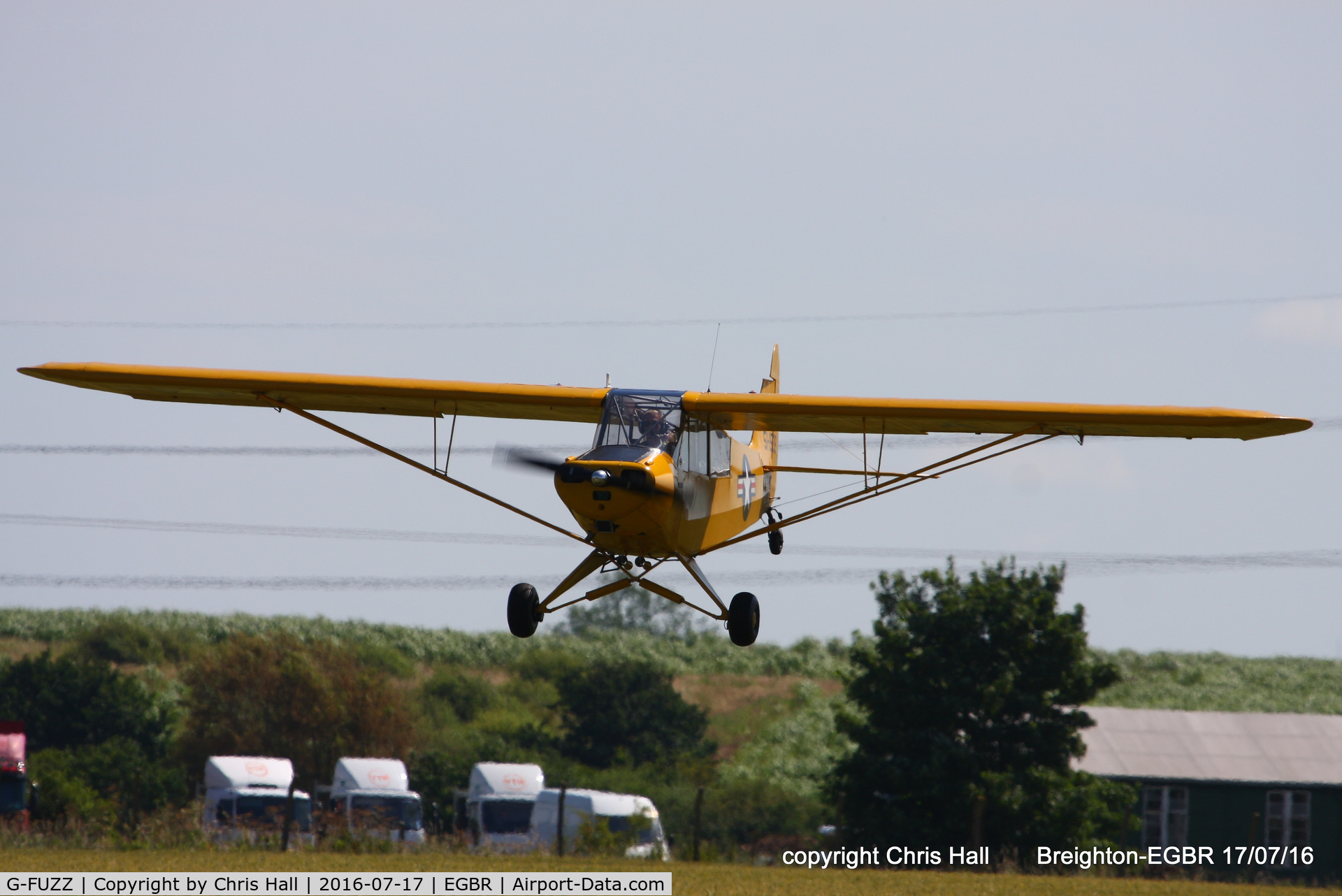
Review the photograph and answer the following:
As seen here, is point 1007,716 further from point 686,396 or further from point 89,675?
point 89,675

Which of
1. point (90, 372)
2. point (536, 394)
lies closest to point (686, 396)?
point (536, 394)

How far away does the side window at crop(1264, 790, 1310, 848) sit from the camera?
130 ft

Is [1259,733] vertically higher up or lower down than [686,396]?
lower down

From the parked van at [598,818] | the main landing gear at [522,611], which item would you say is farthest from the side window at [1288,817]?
the main landing gear at [522,611]

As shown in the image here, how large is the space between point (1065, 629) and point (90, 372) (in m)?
24.6

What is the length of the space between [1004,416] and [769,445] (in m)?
5.87

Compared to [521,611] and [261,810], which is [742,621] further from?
[261,810]

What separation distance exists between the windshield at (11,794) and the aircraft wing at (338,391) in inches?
728

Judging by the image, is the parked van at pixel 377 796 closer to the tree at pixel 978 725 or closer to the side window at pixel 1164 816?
the tree at pixel 978 725

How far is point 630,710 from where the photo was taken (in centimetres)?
4872

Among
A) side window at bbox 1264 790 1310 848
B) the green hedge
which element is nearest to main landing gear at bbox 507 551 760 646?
side window at bbox 1264 790 1310 848

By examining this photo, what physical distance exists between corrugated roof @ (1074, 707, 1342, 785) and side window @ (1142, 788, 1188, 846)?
550mm

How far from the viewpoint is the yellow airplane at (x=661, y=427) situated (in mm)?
15359

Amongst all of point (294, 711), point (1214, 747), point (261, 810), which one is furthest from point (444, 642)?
point (1214, 747)
